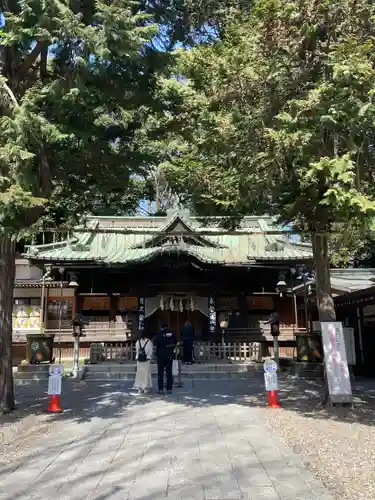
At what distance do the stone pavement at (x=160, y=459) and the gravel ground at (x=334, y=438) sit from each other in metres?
0.22

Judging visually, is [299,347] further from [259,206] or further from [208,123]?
[208,123]

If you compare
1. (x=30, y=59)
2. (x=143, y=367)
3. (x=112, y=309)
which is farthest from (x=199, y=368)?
(x=30, y=59)

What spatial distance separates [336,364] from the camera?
920cm

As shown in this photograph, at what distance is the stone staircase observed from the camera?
15211 mm

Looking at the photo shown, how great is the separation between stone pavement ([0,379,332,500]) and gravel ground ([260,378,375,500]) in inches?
8.8

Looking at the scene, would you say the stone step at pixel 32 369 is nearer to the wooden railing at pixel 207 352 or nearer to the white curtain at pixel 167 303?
the wooden railing at pixel 207 352

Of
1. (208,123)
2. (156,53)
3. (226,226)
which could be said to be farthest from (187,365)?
(156,53)

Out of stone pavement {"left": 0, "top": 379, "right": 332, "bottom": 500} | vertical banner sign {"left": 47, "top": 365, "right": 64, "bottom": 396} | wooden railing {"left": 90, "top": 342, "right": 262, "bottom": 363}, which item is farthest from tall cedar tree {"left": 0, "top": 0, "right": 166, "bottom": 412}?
wooden railing {"left": 90, "top": 342, "right": 262, "bottom": 363}

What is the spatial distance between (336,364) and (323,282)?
173cm

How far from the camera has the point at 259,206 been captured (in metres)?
9.80

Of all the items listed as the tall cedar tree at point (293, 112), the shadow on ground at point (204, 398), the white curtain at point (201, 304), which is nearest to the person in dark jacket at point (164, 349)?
the shadow on ground at point (204, 398)

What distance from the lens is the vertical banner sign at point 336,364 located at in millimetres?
9086

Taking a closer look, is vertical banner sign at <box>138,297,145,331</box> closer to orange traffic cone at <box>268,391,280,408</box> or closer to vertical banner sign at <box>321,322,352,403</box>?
orange traffic cone at <box>268,391,280,408</box>

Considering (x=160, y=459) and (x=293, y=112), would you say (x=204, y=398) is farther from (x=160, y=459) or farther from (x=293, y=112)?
(x=293, y=112)
